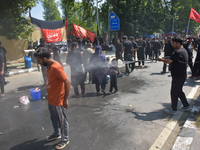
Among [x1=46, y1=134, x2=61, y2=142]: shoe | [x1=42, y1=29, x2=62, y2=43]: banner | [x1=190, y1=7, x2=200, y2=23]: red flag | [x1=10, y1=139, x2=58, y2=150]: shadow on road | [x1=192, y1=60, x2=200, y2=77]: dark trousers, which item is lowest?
[x1=10, y1=139, x2=58, y2=150]: shadow on road

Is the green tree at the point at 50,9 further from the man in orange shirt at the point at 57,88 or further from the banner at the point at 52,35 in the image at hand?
the man in orange shirt at the point at 57,88

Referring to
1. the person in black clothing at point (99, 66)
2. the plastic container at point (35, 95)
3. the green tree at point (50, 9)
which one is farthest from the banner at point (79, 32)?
the green tree at point (50, 9)

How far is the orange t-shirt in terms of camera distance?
2719 millimetres

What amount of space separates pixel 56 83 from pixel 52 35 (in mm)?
10366

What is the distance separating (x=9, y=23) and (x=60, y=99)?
930cm

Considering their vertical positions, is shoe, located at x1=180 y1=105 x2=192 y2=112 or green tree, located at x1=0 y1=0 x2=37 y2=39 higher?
green tree, located at x1=0 y1=0 x2=37 y2=39

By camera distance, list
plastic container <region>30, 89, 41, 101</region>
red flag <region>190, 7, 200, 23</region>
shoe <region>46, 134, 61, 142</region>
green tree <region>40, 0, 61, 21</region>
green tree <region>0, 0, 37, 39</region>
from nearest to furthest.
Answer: shoe <region>46, 134, 61, 142</region> < plastic container <region>30, 89, 41, 101</region> < green tree <region>0, 0, 37, 39</region> < red flag <region>190, 7, 200, 23</region> < green tree <region>40, 0, 61, 21</region>

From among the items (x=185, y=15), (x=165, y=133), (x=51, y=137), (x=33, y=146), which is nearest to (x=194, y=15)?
(x=165, y=133)

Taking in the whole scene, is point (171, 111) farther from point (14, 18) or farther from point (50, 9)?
point (50, 9)

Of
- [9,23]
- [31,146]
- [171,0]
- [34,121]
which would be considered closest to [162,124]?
[31,146]

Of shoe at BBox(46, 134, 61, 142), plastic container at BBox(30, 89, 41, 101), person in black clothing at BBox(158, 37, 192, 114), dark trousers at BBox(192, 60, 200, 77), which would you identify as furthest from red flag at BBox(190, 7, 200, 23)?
shoe at BBox(46, 134, 61, 142)

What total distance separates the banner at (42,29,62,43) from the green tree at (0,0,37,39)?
123 centimetres

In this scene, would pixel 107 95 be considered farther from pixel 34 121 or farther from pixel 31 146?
pixel 31 146

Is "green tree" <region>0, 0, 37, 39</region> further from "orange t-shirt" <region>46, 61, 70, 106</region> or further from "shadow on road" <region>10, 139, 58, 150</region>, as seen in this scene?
"shadow on road" <region>10, 139, 58, 150</region>
